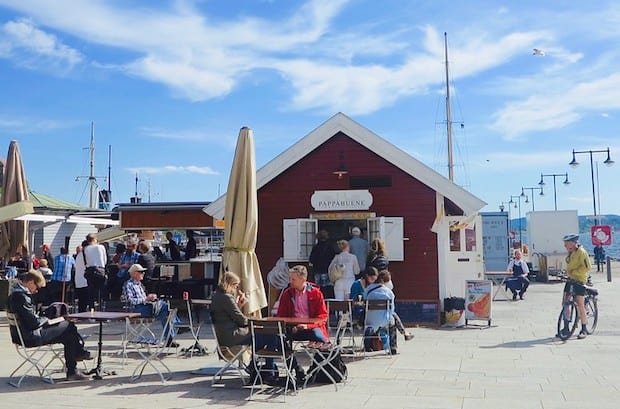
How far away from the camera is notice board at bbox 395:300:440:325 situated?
13.0 meters

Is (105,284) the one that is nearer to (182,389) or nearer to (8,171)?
(8,171)

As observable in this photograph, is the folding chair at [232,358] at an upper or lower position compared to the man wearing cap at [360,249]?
lower

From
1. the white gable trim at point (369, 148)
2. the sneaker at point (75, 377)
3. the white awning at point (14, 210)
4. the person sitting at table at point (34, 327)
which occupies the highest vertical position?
the white gable trim at point (369, 148)

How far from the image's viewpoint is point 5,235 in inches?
617

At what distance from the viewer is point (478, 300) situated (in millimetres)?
12664

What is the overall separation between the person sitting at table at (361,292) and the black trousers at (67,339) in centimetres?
376

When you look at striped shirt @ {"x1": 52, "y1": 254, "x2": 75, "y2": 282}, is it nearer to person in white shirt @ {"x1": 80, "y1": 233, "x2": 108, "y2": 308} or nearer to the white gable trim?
person in white shirt @ {"x1": 80, "y1": 233, "x2": 108, "y2": 308}

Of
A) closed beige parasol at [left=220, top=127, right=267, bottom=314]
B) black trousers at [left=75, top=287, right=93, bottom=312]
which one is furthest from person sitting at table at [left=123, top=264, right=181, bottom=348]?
black trousers at [left=75, top=287, right=93, bottom=312]

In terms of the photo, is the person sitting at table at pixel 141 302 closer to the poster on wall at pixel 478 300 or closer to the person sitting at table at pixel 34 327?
the person sitting at table at pixel 34 327

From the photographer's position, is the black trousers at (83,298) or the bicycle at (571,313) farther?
the black trousers at (83,298)

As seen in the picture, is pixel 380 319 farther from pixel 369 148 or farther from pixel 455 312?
pixel 369 148

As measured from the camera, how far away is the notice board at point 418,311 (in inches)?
511

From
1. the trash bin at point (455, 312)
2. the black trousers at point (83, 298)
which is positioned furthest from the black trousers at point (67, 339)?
the trash bin at point (455, 312)

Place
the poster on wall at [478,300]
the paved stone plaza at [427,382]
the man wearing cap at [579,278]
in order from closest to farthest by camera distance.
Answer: the paved stone plaza at [427,382] → the man wearing cap at [579,278] → the poster on wall at [478,300]
